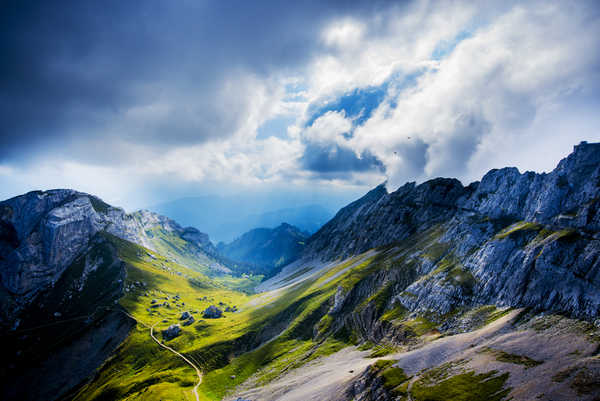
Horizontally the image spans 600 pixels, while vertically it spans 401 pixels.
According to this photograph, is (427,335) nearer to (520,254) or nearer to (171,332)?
(520,254)

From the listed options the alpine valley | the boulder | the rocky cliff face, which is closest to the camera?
the alpine valley

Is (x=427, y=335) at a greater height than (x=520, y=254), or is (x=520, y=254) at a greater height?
(x=520, y=254)

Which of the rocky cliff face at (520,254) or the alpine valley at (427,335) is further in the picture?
the rocky cliff face at (520,254)

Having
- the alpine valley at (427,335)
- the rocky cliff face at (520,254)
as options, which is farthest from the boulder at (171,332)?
the rocky cliff face at (520,254)

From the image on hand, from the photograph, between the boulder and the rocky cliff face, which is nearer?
the rocky cliff face

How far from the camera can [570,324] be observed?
71.1 metres

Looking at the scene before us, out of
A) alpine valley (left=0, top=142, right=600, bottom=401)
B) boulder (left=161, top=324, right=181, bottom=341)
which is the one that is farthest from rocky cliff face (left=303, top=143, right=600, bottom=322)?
boulder (left=161, top=324, right=181, bottom=341)

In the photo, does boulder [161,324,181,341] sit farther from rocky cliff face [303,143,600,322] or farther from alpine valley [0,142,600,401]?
rocky cliff face [303,143,600,322]

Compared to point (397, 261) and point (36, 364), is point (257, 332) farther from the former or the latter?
point (36, 364)

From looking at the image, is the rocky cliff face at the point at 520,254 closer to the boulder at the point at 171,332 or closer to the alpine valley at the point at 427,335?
the alpine valley at the point at 427,335

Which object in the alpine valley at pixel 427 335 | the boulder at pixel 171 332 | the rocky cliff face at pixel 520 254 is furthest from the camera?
the boulder at pixel 171 332

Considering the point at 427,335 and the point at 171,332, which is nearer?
the point at 427,335

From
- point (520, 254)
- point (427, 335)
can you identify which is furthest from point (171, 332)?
point (520, 254)

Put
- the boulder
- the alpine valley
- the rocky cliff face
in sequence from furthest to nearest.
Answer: the boulder
the rocky cliff face
the alpine valley
